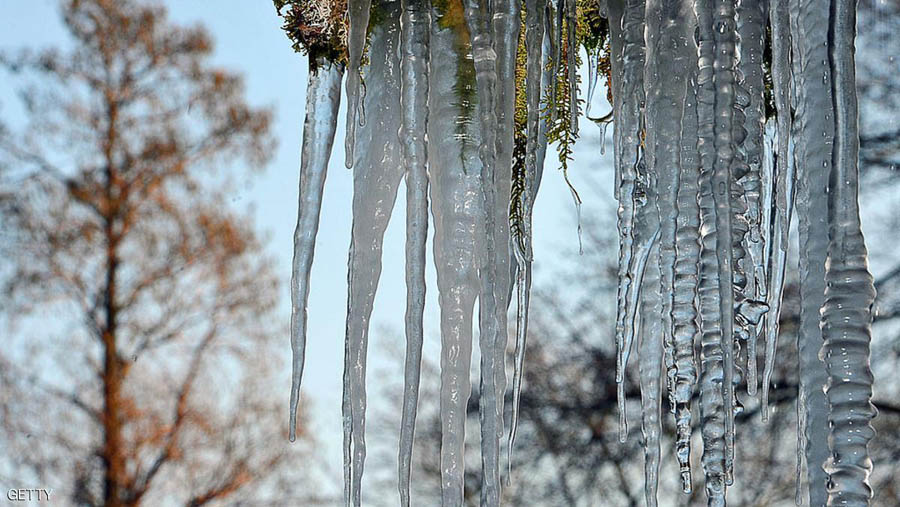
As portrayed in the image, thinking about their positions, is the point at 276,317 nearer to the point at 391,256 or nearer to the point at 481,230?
the point at 391,256

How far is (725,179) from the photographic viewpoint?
0.71m

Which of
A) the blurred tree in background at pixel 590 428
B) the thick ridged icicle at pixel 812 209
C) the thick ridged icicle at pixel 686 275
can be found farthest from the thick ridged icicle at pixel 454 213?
the blurred tree in background at pixel 590 428

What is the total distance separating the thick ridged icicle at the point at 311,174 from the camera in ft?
3.53

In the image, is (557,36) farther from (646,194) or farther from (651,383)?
(651,383)

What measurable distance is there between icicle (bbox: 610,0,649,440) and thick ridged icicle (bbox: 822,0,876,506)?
0.93ft

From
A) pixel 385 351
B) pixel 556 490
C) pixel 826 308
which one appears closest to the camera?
pixel 826 308

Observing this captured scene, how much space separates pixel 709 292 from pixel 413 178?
0.35 metres

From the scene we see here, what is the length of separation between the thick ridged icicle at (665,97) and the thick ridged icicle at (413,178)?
22 cm

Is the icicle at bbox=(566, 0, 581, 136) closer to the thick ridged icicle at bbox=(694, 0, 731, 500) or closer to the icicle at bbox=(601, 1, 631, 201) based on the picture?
the icicle at bbox=(601, 1, 631, 201)

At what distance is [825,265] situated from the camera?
593mm

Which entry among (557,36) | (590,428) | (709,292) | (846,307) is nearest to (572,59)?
(557,36)

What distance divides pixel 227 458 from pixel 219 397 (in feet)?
1.24

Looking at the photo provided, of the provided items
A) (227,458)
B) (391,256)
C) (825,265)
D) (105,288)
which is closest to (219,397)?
(227,458)

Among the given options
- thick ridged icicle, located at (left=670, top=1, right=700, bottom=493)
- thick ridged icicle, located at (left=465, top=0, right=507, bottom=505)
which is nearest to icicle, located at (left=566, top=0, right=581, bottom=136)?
thick ridged icicle, located at (left=465, top=0, right=507, bottom=505)
